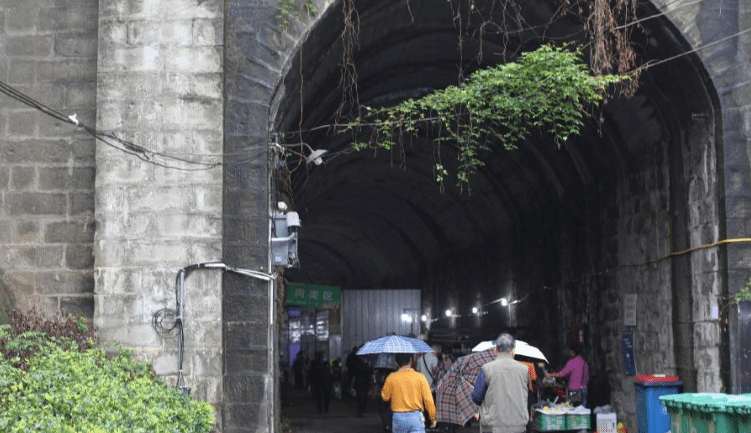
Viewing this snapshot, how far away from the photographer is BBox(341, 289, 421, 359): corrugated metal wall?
1216 inches

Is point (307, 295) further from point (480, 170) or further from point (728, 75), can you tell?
point (728, 75)

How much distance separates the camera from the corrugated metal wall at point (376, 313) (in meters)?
30.9

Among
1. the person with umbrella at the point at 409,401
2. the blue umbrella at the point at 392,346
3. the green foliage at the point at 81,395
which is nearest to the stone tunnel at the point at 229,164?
the green foliage at the point at 81,395

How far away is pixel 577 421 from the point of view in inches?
620

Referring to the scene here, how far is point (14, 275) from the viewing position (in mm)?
12070

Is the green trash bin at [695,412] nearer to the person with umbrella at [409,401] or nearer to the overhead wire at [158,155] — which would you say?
the person with umbrella at [409,401]

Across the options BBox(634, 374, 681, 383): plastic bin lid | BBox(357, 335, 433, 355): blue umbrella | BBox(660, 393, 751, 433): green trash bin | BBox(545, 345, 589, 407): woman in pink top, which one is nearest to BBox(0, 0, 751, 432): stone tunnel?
BBox(634, 374, 681, 383): plastic bin lid

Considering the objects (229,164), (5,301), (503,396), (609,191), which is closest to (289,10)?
(229,164)

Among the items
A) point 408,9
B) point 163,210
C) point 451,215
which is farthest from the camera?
point 451,215

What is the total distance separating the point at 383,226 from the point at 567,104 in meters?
18.3

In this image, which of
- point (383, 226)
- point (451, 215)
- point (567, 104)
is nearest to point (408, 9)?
point (567, 104)

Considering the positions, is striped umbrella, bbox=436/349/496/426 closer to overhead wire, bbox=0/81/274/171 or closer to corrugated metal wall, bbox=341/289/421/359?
overhead wire, bbox=0/81/274/171

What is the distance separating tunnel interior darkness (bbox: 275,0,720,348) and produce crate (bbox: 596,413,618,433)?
2646mm

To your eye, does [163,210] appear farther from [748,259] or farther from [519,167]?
[519,167]
